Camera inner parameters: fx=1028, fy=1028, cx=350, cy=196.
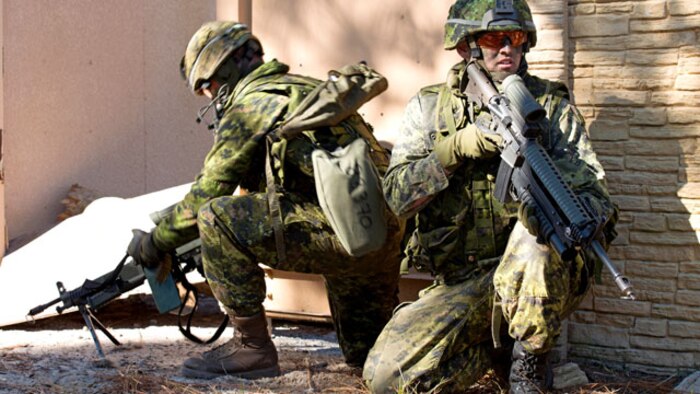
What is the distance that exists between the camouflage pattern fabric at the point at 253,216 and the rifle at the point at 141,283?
14 centimetres

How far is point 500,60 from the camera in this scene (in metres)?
4.03

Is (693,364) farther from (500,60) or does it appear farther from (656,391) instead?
(500,60)

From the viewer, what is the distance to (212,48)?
456cm

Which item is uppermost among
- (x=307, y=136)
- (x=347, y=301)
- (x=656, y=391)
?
(x=307, y=136)

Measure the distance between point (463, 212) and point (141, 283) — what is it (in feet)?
5.31

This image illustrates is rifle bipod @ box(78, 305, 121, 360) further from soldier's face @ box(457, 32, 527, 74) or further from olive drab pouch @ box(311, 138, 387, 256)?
soldier's face @ box(457, 32, 527, 74)

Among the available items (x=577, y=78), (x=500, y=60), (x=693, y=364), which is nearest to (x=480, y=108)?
(x=500, y=60)

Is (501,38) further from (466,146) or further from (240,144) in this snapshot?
(240,144)

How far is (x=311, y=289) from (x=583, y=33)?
1.92m

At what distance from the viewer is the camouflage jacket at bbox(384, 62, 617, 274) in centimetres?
392

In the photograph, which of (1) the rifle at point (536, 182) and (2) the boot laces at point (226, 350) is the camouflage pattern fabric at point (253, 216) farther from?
(1) the rifle at point (536, 182)

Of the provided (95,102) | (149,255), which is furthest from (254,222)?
(95,102)

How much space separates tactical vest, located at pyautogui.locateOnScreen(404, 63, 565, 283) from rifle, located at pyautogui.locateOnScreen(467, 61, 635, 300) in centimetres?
23

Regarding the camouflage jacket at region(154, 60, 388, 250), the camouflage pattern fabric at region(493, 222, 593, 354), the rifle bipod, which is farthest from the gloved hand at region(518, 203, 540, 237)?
the rifle bipod
